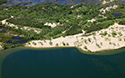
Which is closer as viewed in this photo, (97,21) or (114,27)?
(114,27)

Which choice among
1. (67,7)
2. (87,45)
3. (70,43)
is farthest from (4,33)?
(67,7)

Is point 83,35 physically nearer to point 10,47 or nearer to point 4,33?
point 10,47

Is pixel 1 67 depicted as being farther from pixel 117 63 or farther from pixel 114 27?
pixel 114 27

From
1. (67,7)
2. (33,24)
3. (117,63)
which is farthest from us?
(67,7)

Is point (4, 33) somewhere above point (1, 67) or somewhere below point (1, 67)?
above

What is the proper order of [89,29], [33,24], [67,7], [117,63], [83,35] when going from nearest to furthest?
[117,63], [83,35], [89,29], [33,24], [67,7]

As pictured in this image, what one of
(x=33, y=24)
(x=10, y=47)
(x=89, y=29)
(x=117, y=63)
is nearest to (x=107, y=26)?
(x=89, y=29)

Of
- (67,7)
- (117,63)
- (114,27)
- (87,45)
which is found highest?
(67,7)
